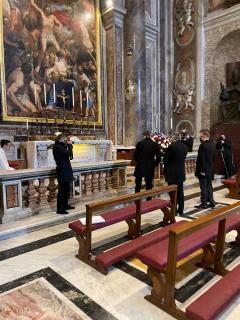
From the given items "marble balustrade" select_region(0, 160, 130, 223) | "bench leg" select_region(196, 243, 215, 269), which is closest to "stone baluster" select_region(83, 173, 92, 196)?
"marble balustrade" select_region(0, 160, 130, 223)

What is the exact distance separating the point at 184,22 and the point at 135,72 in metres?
4.03

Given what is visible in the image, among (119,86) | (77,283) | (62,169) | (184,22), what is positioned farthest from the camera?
(184,22)

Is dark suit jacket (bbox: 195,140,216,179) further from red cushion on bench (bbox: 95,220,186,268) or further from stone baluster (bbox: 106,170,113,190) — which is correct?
red cushion on bench (bbox: 95,220,186,268)

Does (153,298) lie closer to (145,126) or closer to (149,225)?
(149,225)

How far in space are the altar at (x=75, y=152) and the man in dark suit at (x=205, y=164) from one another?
147 inches

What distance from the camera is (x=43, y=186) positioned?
197 inches

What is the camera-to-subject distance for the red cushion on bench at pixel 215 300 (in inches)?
78.2

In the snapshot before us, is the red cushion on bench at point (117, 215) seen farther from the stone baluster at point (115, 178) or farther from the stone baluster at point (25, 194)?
the stone baluster at point (115, 178)

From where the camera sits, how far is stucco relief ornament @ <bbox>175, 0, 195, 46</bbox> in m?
12.0

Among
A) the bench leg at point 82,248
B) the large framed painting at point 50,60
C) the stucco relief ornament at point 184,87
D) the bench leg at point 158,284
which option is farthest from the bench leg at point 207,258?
the stucco relief ornament at point 184,87

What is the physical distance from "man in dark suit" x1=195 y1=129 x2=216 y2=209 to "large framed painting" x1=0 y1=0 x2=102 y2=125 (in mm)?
5704

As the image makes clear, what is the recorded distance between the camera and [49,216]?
470 cm

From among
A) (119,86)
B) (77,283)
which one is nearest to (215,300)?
(77,283)

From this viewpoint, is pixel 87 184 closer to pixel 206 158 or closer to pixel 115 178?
pixel 115 178
